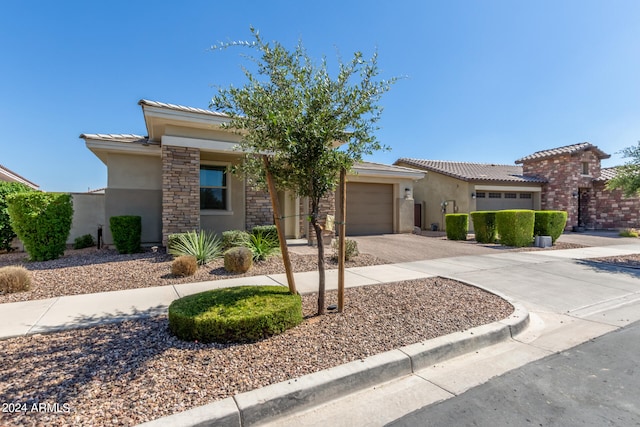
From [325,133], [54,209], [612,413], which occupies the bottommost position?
[612,413]

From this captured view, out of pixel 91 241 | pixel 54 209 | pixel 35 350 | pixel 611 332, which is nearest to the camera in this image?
pixel 35 350

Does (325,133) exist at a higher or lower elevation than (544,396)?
higher

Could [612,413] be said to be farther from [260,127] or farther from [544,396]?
[260,127]

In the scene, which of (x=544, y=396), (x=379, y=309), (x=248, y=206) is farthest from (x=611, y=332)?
(x=248, y=206)

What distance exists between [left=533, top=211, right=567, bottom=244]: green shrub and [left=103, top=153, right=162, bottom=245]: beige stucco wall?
14.9 metres

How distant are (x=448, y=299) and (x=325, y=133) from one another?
3.51m

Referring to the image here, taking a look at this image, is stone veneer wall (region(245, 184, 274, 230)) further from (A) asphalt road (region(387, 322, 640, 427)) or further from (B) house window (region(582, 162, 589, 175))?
(B) house window (region(582, 162, 589, 175))

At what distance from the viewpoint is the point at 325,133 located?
3.80 metres

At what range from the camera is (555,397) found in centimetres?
276

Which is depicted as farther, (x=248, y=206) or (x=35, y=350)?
(x=248, y=206)

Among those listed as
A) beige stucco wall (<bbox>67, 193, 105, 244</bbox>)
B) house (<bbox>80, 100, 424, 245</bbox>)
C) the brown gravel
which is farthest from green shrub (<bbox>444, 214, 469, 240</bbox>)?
beige stucco wall (<bbox>67, 193, 105, 244</bbox>)

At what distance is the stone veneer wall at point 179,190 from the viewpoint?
8.83m

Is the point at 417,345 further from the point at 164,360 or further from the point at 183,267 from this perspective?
the point at 183,267

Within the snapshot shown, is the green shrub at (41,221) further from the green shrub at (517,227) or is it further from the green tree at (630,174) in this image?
the green tree at (630,174)
